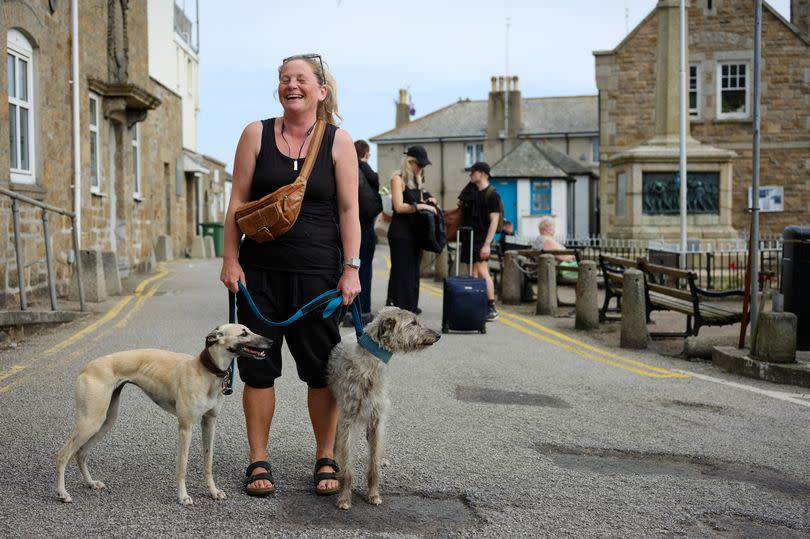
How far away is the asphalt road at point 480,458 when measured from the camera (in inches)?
180

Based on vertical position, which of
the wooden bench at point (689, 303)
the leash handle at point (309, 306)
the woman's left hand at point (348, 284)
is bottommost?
the wooden bench at point (689, 303)

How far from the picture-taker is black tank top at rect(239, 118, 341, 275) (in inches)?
197

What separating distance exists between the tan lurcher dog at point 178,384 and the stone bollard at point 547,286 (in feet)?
34.0

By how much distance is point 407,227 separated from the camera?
11617 millimetres

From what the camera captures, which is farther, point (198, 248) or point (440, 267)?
point (198, 248)

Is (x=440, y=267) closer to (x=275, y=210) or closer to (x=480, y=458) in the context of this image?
(x=480, y=458)

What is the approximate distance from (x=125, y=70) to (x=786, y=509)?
17881mm

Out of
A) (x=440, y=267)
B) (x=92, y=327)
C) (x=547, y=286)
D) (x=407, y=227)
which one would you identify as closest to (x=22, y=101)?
(x=92, y=327)

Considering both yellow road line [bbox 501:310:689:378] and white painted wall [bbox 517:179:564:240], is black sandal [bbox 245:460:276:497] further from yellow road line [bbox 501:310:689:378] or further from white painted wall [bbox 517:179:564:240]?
white painted wall [bbox 517:179:564:240]

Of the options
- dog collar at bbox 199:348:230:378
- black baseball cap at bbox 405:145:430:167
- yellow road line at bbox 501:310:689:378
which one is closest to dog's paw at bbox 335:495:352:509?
dog collar at bbox 199:348:230:378

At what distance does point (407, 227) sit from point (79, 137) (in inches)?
318

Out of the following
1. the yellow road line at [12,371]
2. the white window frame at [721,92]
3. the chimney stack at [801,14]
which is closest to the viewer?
the yellow road line at [12,371]

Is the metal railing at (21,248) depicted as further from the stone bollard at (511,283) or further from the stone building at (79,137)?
the stone bollard at (511,283)

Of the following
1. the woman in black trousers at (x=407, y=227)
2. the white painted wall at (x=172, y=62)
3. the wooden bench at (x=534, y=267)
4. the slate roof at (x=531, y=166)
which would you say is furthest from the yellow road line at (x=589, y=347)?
the slate roof at (x=531, y=166)
